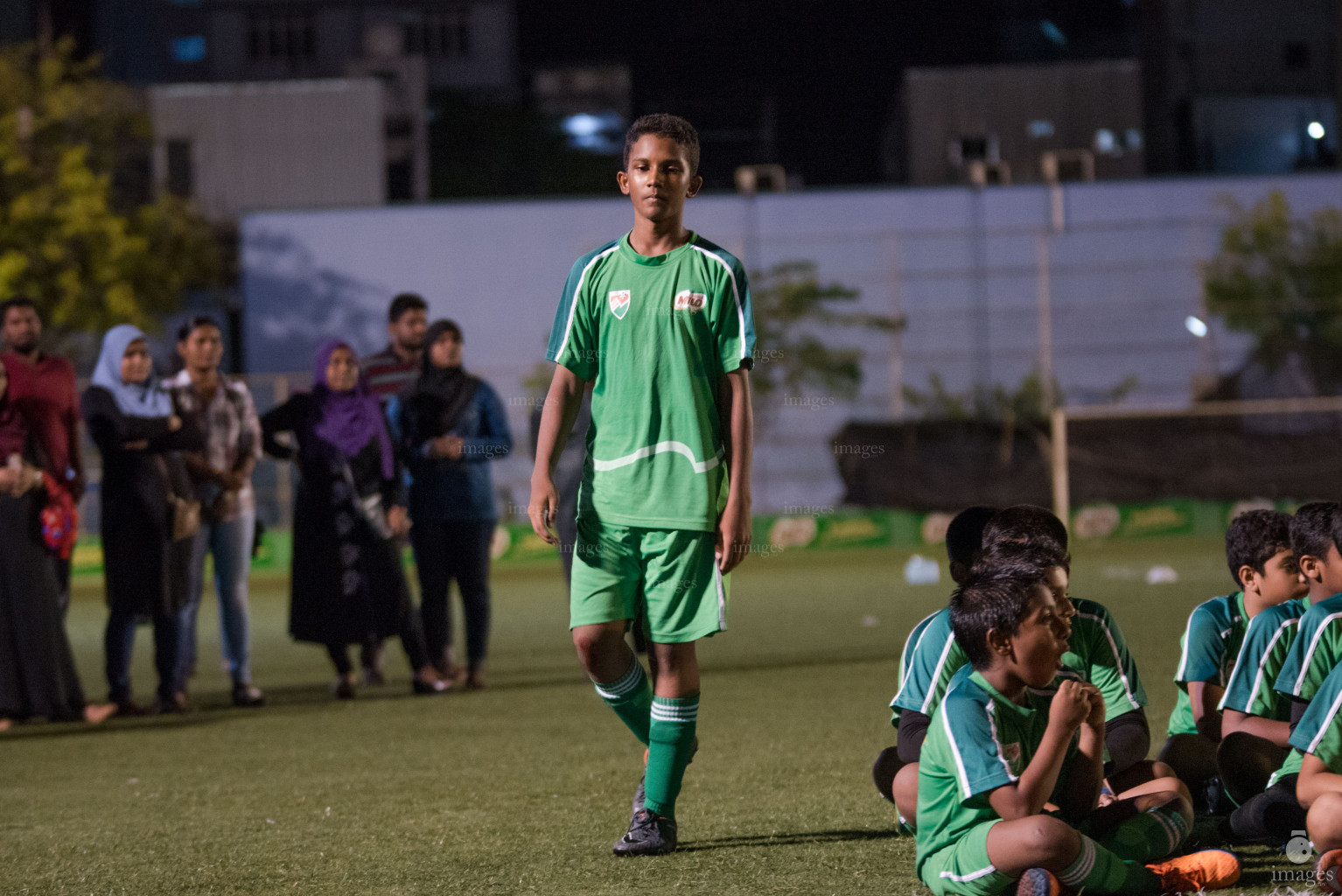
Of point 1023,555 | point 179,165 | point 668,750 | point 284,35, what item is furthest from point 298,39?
point 1023,555

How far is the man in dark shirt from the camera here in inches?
318

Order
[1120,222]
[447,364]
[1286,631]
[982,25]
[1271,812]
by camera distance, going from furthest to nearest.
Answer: [982,25] < [1120,222] < [447,364] < [1286,631] < [1271,812]

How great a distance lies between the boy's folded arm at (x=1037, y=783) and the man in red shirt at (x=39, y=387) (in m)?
4.99

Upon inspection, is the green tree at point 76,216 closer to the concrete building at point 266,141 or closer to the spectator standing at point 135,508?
the concrete building at point 266,141

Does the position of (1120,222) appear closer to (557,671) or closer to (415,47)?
(557,671)

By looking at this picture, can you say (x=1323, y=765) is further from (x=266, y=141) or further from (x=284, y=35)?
(x=284, y=35)

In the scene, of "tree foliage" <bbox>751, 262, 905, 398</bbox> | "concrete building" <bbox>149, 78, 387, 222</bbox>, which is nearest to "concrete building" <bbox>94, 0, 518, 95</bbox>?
"concrete building" <bbox>149, 78, 387, 222</bbox>

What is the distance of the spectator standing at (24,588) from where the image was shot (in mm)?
6668

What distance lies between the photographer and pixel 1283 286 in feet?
78.7

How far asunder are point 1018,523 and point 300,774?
2.81 meters

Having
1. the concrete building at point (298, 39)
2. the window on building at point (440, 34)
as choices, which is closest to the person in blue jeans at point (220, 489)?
the concrete building at point (298, 39)

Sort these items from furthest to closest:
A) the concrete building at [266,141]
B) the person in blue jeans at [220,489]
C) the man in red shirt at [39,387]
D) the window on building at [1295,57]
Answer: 1. the window on building at [1295,57]
2. the concrete building at [266,141]
3. the person in blue jeans at [220,489]
4. the man in red shirt at [39,387]

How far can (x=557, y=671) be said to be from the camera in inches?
334

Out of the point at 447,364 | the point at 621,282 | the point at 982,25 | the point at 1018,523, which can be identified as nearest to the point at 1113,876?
the point at 1018,523
